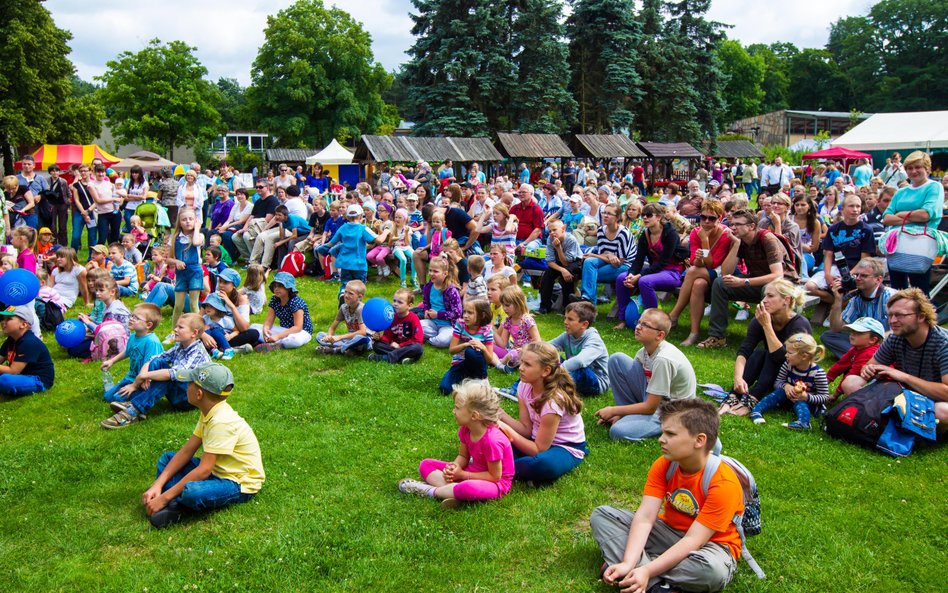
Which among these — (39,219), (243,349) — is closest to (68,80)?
(39,219)

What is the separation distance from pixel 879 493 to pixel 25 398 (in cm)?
790

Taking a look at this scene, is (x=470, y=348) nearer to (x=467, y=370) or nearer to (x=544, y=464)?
(x=467, y=370)

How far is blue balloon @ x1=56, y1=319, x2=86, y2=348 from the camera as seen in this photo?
8.83 meters

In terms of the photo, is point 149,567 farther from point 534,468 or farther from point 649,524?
point 649,524

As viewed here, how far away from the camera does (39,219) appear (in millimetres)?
14859

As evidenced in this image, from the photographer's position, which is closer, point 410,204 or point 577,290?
point 577,290

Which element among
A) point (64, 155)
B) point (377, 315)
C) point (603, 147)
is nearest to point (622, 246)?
point (377, 315)

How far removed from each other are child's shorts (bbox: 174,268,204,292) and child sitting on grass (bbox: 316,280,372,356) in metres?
1.77

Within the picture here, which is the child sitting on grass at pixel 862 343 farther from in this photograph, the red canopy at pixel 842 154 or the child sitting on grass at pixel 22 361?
the red canopy at pixel 842 154

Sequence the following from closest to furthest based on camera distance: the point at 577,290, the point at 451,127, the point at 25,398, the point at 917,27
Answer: the point at 25,398, the point at 577,290, the point at 451,127, the point at 917,27

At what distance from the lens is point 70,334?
8828 millimetres

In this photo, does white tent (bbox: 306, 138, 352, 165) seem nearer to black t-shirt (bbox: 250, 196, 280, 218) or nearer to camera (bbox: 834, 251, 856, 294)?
black t-shirt (bbox: 250, 196, 280, 218)

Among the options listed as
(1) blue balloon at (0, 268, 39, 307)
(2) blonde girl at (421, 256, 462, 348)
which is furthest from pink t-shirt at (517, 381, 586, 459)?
(1) blue balloon at (0, 268, 39, 307)

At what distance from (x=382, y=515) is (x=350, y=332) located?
14.3 feet
